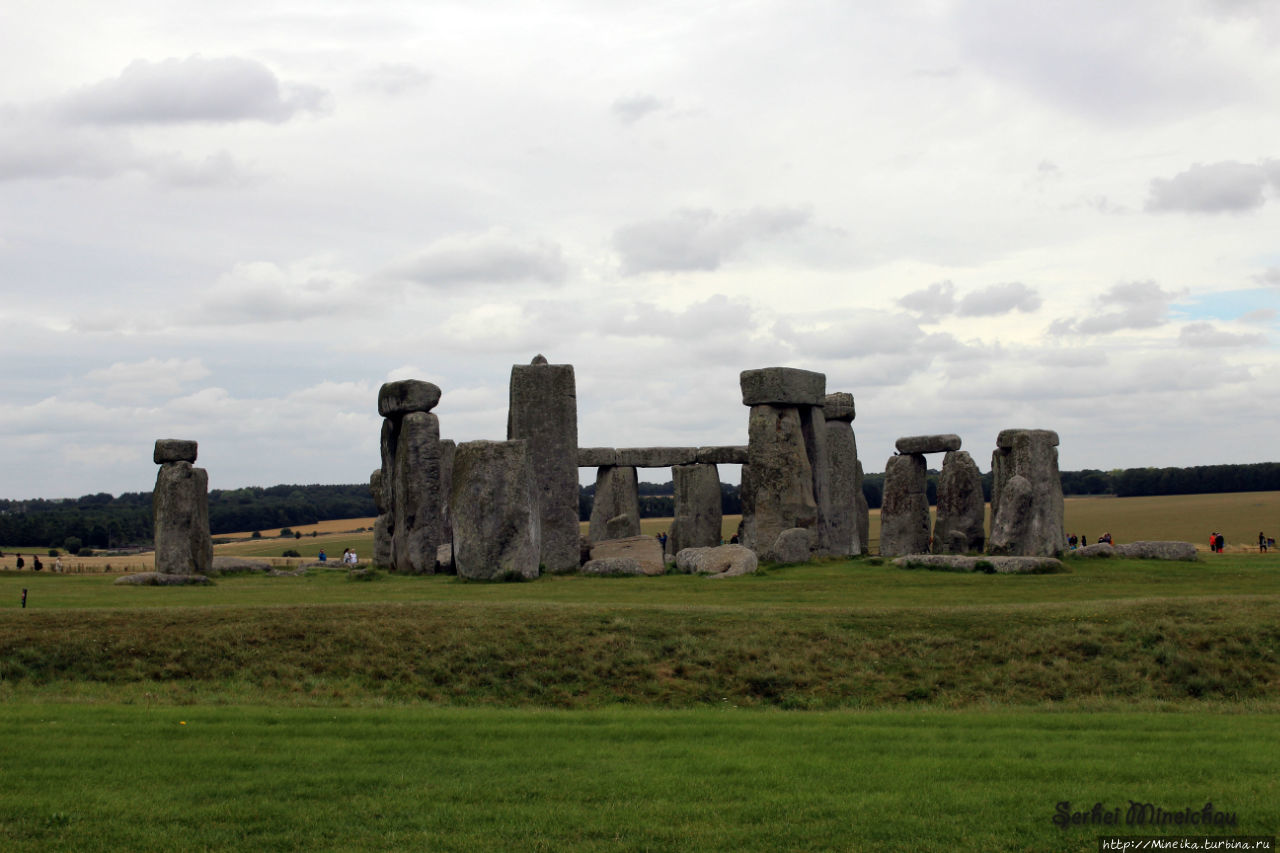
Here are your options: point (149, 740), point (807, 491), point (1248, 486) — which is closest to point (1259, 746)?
point (149, 740)

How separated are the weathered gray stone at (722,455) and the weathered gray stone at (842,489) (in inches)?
137

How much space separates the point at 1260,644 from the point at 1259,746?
15.9 feet

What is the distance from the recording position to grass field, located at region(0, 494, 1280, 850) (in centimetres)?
784

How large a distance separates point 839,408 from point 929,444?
230cm

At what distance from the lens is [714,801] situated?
8.27 m

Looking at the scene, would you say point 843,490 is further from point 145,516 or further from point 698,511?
point 145,516

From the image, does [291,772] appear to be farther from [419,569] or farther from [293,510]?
[293,510]

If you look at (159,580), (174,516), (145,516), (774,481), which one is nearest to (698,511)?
(774,481)

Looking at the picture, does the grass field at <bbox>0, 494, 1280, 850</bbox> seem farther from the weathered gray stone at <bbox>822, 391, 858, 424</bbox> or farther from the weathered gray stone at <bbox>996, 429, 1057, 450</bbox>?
the weathered gray stone at <bbox>822, 391, 858, 424</bbox>

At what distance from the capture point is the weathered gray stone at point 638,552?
907 inches

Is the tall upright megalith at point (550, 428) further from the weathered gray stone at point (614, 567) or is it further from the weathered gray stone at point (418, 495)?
the weathered gray stone at point (418, 495)

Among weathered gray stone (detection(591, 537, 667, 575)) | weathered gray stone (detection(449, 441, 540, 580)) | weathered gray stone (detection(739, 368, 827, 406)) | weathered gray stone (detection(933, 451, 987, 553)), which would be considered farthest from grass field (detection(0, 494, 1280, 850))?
weathered gray stone (detection(933, 451, 987, 553))

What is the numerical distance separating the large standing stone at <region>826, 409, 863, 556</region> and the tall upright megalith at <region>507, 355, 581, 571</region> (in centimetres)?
747

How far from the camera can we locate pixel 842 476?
29609 mm
